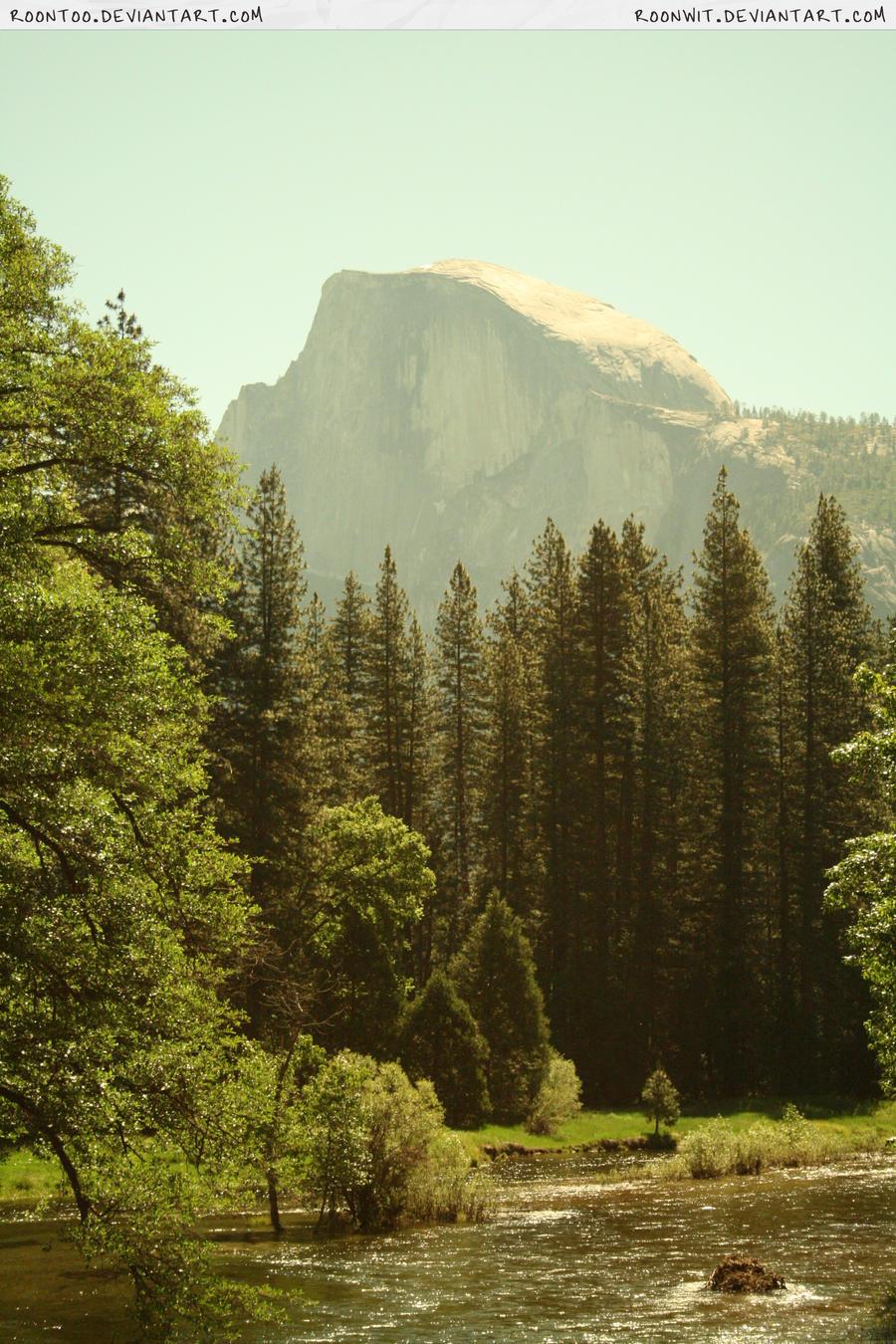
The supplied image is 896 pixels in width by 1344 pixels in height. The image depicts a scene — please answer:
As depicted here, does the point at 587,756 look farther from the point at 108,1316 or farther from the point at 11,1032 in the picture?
the point at 11,1032

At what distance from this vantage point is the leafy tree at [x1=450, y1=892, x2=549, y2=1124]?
134 feet

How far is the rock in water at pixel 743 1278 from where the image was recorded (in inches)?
674

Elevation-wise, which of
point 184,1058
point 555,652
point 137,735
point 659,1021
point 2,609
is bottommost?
point 659,1021

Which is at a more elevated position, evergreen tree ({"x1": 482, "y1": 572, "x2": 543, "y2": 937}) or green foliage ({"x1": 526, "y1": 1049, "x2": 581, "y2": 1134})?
evergreen tree ({"x1": 482, "y1": 572, "x2": 543, "y2": 937})

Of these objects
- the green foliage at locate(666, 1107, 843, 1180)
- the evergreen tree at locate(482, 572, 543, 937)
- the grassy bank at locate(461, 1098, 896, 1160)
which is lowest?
the grassy bank at locate(461, 1098, 896, 1160)

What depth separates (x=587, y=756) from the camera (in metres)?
56.8

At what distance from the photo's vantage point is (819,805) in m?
50.8

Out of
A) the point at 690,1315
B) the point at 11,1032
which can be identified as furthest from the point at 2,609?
the point at 690,1315

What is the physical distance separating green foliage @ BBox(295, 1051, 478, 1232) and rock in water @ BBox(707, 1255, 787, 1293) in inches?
303

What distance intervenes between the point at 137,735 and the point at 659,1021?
42063 mm

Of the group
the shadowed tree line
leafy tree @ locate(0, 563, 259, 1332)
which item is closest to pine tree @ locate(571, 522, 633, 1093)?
the shadowed tree line

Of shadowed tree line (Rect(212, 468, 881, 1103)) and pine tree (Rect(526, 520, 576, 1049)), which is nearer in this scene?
shadowed tree line (Rect(212, 468, 881, 1103))

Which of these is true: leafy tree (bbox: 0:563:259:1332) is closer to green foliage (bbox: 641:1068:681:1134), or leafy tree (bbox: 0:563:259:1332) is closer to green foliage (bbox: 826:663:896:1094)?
green foliage (bbox: 826:663:896:1094)

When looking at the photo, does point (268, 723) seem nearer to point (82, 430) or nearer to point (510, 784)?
point (510, 784)
